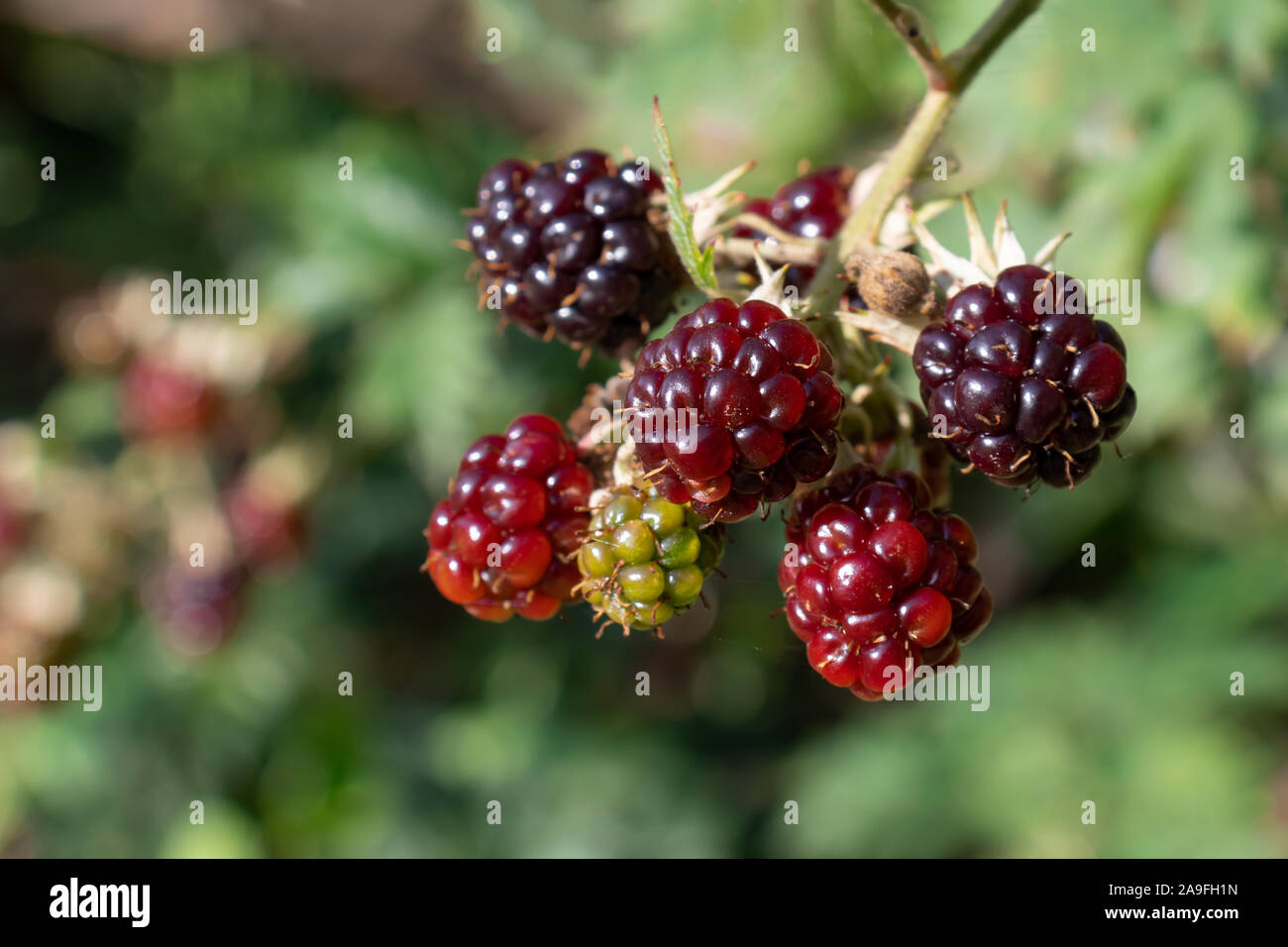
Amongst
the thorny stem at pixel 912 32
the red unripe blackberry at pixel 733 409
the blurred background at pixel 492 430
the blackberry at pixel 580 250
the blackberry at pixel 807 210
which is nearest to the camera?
the red unripe blackberry at pixel 733 409

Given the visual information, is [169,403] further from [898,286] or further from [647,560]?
[898,286]

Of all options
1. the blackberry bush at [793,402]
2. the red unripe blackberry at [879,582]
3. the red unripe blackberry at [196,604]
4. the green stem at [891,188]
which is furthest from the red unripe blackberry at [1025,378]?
the red unripe blackberry at [196,604]

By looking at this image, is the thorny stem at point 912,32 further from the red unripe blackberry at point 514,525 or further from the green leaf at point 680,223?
the red unripe blackberry at point 514,525

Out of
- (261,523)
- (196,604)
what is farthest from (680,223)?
(196,604)

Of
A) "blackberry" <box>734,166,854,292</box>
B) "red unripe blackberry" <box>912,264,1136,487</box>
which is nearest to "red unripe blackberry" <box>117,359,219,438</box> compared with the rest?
"blackberry" <box>734,166,854,292</box>

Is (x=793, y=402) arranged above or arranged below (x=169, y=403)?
below

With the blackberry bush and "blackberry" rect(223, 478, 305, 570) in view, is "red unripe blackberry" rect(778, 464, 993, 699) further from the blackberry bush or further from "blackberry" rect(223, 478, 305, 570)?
"blackberry" rect(223, 478, 305, 570)
